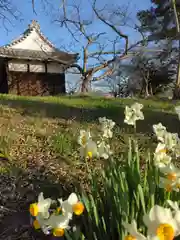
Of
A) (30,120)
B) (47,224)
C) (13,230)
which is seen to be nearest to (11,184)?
(13,230)

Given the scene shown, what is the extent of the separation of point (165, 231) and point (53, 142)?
2.86 m

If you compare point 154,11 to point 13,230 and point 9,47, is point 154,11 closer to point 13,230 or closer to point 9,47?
point 9,47

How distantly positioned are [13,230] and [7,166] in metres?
1.01

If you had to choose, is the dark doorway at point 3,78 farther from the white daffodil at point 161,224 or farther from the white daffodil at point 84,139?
the white daffodil at point 161,224

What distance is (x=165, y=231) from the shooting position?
82 centimetres

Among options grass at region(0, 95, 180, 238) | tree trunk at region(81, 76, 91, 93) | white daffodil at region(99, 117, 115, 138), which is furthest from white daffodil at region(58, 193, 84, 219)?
tree trunk at region(81, 76, 91, 93)

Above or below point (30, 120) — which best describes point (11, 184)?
below

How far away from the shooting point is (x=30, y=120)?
447cm

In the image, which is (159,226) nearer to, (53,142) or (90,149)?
(90,149)

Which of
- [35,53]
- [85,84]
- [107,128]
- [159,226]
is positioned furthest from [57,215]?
[85,84]

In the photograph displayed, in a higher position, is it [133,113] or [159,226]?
[133,113]

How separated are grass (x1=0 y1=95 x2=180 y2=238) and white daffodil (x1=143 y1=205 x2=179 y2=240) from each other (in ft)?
4.71

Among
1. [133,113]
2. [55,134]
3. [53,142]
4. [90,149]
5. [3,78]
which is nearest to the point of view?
[90,149]

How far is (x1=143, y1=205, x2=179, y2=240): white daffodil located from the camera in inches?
32.2
